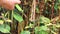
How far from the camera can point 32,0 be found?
176 cm

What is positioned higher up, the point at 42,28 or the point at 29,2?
the point at 29,2

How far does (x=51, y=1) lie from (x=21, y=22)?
441 mm

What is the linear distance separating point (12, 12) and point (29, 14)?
0.23 metres

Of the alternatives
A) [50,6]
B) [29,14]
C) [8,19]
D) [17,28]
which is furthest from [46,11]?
[8,19]

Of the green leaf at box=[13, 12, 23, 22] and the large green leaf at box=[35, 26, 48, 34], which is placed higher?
the green leaf at box=[13, 12, 23, 22]

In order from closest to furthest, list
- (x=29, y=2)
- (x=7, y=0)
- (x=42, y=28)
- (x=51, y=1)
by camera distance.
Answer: (x=7, y=0)
(x=42, y=28)
(x=29, y=2)
(x=51, y=1)

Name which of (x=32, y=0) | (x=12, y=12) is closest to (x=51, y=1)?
(x=32, y=0)

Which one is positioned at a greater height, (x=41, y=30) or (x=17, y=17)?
(x=17, y=17)

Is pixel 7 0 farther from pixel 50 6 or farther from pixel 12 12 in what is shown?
pixel 50 6

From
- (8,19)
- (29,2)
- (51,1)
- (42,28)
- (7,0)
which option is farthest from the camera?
(51,1)

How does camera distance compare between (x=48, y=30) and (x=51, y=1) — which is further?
(x=51, y=1)

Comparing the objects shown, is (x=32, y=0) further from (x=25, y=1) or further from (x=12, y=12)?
(x=12, y=12)

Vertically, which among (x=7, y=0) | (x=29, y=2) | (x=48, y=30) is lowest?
(x=48, y=30)

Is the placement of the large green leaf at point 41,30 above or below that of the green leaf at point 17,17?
below
